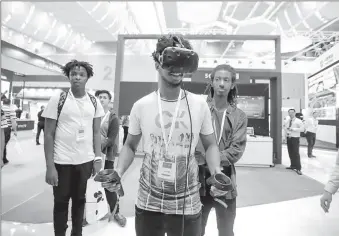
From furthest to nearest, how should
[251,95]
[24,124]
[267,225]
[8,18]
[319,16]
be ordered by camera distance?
1. [24,124]
2. [319,16]
3. [251,95]
4. [8,18]
5. [267,225]

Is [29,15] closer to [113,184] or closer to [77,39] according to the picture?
[77,39]

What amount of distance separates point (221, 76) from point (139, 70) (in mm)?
5184

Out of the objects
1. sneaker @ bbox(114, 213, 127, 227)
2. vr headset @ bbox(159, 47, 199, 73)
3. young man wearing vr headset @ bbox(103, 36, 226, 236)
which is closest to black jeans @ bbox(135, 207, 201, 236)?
young man wearing vr headset @ bbox(103, 36, 226, 236)

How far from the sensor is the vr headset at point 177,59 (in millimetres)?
852

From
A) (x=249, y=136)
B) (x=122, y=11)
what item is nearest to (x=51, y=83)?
(x=122, y=11)

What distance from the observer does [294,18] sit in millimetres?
8031

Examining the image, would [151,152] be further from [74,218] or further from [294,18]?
[294,18]

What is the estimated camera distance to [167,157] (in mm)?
932

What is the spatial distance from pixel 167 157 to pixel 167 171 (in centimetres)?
5

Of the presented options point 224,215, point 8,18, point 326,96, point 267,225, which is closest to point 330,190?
point 224,215

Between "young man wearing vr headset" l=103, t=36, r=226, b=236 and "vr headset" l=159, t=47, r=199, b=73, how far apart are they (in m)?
0.03

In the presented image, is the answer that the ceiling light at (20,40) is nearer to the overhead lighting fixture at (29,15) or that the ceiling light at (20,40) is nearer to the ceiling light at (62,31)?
the ceiling light at (62,31)

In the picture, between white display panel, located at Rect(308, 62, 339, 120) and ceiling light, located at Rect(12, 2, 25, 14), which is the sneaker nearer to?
ceiling light, located at Rect(12, 2, 25, 14)

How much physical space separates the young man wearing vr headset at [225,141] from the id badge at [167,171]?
1.28 feet
